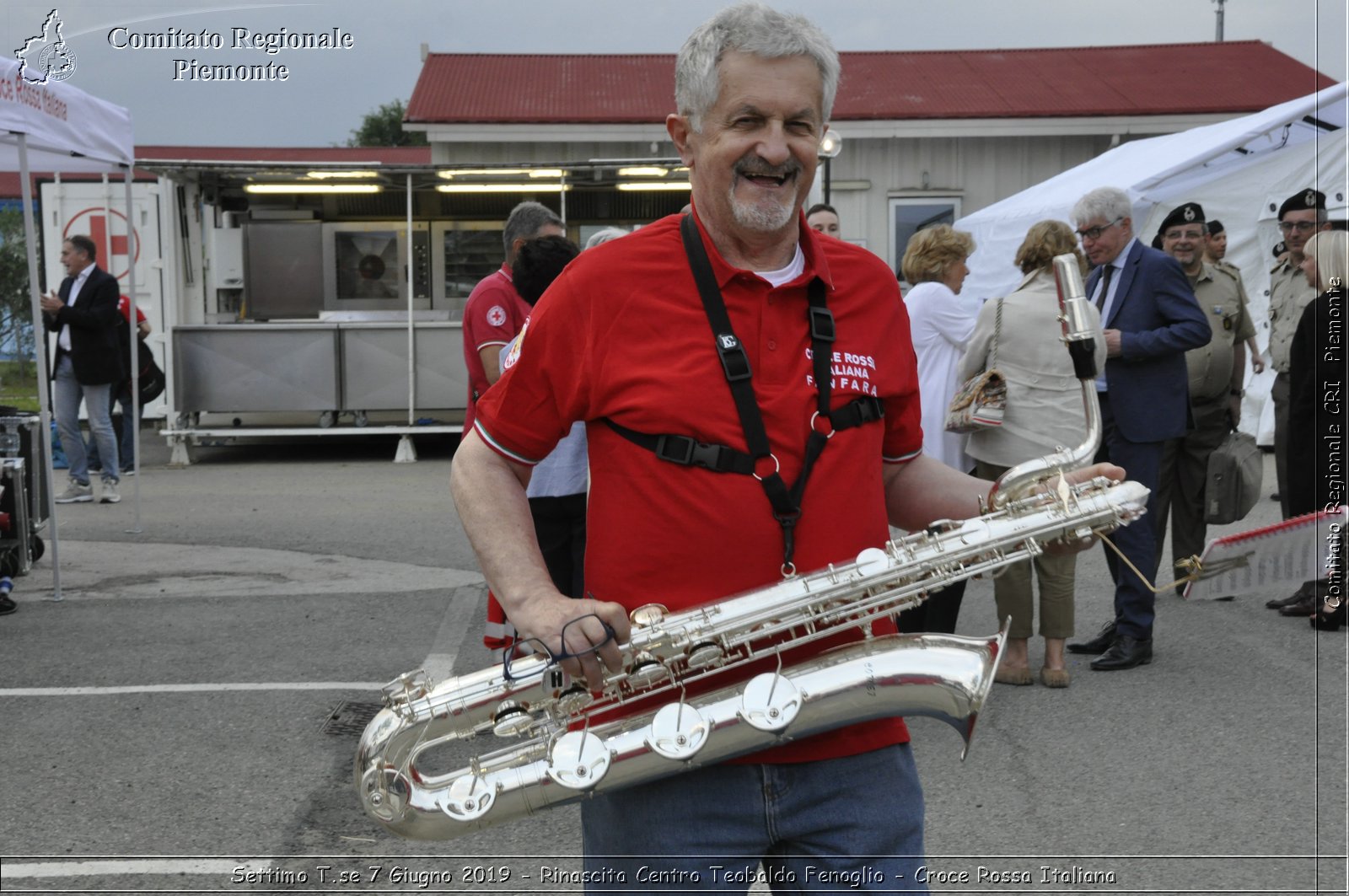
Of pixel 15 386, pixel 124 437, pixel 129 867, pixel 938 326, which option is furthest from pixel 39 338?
pixel 15 386

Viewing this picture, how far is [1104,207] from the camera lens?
6.06m

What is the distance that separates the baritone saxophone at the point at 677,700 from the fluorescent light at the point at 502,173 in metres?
11.9

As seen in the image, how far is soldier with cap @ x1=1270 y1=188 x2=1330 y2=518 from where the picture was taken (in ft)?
24.8

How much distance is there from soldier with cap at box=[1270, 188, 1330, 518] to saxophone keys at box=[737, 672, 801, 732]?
20.3 ft

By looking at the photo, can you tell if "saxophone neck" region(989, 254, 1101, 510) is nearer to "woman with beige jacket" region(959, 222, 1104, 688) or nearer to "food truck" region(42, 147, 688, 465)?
"woman with beige jacket" region(959, 222, 1104, 688)

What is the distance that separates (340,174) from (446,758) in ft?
33.3

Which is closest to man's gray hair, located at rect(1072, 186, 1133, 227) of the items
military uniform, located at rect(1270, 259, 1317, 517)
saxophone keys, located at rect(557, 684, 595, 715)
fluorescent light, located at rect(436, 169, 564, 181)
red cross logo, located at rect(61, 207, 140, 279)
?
military uniform, located at rect(1270, 259, 1317, 517)

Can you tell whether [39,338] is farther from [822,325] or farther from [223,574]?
[822,325]

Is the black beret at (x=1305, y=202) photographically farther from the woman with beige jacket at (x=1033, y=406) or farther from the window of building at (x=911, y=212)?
the window of building at (x=911, y=212)

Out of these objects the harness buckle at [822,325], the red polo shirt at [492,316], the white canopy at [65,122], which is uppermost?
the white canopy at [65,122]

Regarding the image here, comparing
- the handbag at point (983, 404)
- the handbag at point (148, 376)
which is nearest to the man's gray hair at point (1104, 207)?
the handbag at point (983, 404)

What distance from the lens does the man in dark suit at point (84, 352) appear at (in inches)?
439

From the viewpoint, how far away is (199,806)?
4.47m

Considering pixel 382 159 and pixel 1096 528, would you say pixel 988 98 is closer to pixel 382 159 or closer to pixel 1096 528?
pixel 382 159
